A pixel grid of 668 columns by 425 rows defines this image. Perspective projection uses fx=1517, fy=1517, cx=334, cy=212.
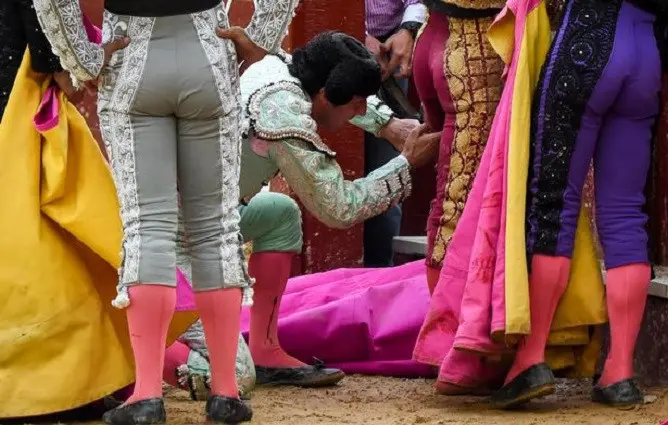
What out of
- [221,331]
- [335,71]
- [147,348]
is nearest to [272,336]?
[335,71]

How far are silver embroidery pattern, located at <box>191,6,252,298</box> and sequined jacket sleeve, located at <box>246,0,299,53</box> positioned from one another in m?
0.08

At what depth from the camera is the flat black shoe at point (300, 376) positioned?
4902 mm

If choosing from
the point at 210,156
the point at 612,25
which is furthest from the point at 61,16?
the point at 612,25

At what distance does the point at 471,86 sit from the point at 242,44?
0.87 meters

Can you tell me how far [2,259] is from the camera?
13.3ft

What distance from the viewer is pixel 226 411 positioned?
394 centimetres

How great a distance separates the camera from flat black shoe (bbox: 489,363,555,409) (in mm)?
4195

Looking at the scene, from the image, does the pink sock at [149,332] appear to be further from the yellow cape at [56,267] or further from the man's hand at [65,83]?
the man's hand at [65,83]

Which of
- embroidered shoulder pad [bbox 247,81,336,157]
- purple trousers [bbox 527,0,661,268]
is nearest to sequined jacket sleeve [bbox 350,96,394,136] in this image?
embroidered shoulder pad [bbox 247,81,336,157]

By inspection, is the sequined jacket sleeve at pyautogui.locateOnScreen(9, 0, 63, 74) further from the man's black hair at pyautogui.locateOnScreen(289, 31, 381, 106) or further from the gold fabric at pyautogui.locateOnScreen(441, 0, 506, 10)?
the gold fabric at pyautogui.locateOnScreen(441, 0, 506, 10)

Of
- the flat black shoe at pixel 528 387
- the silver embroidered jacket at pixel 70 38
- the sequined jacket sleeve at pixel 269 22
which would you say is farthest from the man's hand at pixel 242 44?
the flat black shoe at pixel 528 387

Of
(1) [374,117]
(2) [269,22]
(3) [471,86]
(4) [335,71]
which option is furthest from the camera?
(1) [374,117]

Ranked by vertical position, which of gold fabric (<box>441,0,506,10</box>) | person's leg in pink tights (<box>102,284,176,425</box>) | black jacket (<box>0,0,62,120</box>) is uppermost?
gold fabric (<box>441,0,506,10</box>)

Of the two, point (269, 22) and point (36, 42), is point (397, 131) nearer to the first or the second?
point (269, 22)
